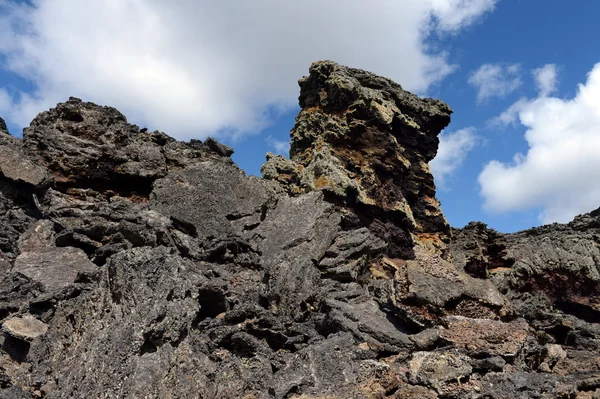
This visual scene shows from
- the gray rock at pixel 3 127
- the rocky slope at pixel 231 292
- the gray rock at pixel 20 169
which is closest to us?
the rocky slope at pixel 231 292

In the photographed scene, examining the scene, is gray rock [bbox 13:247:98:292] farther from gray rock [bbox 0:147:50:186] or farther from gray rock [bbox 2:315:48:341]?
gray rock [bbox 0:147:50:186]

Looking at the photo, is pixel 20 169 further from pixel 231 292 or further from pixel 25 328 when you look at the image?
pixel 231 292

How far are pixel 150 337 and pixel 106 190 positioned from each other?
37.6 feet

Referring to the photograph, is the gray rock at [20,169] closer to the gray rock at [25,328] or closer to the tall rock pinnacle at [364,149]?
the gray rock at [25,328]

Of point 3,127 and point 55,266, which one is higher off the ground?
point 3,127

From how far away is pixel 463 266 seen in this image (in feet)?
82.2

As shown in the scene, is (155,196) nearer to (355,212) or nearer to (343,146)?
(355,212)

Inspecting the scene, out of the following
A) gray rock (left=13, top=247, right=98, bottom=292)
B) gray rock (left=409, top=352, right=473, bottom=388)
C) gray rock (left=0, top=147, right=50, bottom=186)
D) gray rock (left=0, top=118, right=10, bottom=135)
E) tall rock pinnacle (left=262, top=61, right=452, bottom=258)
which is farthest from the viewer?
tall rock pinnacle (left=262, top=61, right=452, bottom=258)

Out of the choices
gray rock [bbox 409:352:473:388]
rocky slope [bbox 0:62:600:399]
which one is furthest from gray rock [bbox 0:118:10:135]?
gray rock [bbox 409:352:473:388]

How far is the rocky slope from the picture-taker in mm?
7520

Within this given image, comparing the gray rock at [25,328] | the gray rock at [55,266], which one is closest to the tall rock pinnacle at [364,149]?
the gray rock at [55,266]

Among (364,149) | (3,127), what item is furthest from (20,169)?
(364,149)

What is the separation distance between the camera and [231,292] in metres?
11.4

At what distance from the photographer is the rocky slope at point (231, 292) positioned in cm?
752
